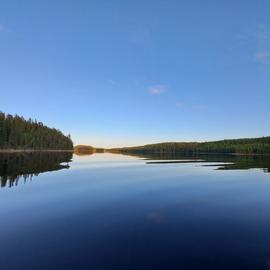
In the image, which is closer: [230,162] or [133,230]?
[133,230]

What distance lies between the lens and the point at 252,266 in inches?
410

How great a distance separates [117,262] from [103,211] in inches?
346

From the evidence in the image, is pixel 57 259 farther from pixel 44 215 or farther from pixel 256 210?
pixel 256 210

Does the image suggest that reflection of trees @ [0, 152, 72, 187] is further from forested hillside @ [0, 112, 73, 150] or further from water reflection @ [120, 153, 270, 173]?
forested hillside @ [0, 112, 73, 150]

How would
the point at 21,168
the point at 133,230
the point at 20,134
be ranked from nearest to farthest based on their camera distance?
the point at 133,230 → the point at 21,168 → the point at 20,134

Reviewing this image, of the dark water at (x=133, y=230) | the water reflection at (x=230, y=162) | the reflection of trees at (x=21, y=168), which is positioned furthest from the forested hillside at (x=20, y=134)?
the dark water at (x=133, y=230)

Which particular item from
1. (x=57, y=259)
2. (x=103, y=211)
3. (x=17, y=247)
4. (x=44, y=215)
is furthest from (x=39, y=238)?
(x=103, y=211)

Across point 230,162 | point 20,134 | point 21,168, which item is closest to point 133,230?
point 21,168

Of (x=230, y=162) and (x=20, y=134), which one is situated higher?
(x=20, y=134)

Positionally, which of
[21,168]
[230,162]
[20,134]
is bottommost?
[21,168]

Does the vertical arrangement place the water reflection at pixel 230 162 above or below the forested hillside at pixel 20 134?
below

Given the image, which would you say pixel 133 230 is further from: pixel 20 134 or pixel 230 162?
pixel 20 134

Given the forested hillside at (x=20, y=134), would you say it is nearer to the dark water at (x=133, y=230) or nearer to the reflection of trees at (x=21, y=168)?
the reflection of trees at (x=21, y=168)

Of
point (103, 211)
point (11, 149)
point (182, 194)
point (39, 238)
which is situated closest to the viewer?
point (39, 238)
